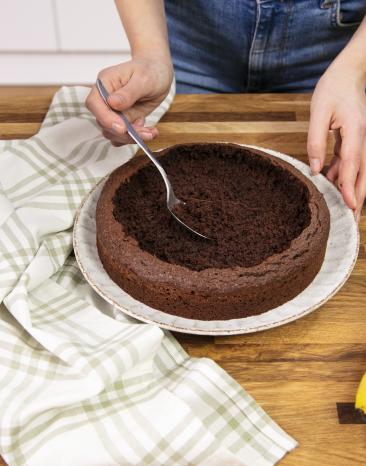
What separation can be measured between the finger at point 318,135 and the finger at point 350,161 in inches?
1.5

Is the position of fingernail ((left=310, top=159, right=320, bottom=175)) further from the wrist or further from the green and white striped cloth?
the green and white striped cloth

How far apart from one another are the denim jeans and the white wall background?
93cm

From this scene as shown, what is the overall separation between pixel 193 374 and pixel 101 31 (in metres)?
1.91

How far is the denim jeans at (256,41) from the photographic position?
1468mm

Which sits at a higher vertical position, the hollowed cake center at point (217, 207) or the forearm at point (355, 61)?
Result: the forearm at point (355, 61)

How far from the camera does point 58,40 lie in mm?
2535

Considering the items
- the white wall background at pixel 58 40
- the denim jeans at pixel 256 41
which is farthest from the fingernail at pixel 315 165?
the white wall background at pixel 58 40

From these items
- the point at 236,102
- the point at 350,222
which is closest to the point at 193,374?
the point at 350,222

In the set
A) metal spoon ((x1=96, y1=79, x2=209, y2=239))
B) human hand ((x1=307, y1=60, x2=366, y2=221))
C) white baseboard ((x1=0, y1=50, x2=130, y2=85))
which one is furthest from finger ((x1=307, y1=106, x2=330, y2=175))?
white baseboard ((x1=0, y1=50, x2=130, y2=85))

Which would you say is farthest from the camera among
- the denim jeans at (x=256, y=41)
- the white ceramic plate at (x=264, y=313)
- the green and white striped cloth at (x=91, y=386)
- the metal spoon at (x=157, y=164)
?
the denim jeans at (x=256, y=41)

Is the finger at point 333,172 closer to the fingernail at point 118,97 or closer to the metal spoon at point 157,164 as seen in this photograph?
the metal spoon at point 157,164

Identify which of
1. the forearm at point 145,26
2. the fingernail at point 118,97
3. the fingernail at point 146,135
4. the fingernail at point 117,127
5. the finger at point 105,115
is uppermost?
the forearm at point 145,26

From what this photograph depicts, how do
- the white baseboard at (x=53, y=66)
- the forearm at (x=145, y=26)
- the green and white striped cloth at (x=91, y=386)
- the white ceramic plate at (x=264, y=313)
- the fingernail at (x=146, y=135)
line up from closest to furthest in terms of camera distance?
the green and white striped cloth at (x=91, y=386)
the white ceramic plate at (x=264, y=313)
the fingernail at (x=146, y=135)
the forearm at (x=145, y=26)
the white baseboard at (x=53, y=66)

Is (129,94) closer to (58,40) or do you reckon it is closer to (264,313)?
(264,313)
